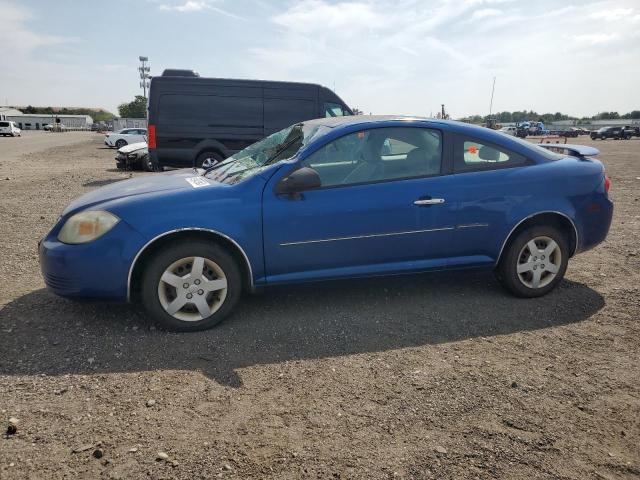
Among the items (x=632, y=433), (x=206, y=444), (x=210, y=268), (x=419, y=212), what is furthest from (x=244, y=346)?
(x=632, y=433)

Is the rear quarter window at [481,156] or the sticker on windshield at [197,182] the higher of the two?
the rear quarter window at [481,156]

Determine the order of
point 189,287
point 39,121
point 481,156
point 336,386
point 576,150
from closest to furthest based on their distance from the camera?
point 336,386, point 189,287, point 481,156, point 576,150, point 39,121

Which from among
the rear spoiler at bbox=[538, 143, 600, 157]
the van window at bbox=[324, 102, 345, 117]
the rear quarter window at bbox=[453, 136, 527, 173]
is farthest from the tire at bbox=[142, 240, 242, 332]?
the van window at bbox=[324, 102, 345, 117]

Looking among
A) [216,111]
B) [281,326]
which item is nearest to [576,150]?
[281,326]

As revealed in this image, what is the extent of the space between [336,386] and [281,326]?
0.94 m

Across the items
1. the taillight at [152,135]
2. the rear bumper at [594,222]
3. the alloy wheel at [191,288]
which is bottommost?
the alloy wheel at [191,288]

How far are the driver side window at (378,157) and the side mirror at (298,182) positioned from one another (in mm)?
160

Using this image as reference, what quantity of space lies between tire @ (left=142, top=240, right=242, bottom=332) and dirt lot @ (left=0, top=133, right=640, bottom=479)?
0.15 m

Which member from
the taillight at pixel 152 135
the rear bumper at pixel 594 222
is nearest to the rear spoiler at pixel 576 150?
the rear bumper at pixel 594 222

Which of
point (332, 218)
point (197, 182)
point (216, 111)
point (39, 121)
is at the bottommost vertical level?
point (332, 218)

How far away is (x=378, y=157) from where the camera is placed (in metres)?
4.05

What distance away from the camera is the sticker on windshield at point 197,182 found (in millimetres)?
3864

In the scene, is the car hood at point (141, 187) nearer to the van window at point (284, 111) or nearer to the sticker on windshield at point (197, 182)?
the sticker on windshield at point (197, 182)

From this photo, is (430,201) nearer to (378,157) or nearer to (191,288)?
(378,157)
